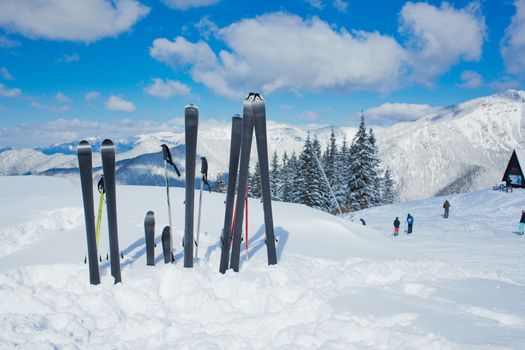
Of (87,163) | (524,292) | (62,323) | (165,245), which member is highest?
(87,163)

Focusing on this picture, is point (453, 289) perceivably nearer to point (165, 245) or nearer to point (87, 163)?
point (165, 245)

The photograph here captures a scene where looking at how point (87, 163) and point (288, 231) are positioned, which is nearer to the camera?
point (87, 163)

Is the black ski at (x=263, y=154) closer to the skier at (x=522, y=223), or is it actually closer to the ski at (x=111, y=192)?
the ski at (x=111, y=192)

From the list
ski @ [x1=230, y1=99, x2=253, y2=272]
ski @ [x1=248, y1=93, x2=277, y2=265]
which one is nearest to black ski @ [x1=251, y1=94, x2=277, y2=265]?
ski @ [x1=248, y1=93, x2=277, y2=265]

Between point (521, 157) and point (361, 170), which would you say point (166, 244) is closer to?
point (361, 170)

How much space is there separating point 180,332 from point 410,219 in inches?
724

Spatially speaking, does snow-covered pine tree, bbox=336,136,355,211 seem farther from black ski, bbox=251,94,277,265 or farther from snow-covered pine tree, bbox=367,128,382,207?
black ski, bbox=251,94,277,265

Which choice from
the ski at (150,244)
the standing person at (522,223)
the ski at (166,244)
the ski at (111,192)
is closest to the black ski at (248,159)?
the ski at (166,244)

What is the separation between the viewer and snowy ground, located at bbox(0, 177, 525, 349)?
4543mm

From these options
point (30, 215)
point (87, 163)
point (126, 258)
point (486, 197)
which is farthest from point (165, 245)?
point (486, 197)

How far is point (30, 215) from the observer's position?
9.20 metres

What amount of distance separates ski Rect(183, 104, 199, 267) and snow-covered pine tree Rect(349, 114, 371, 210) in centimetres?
3320

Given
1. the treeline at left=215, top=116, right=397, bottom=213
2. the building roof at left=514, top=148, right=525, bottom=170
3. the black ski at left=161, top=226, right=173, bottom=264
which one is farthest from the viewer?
the building roof at left=514, top=148, right=525, bottom=170

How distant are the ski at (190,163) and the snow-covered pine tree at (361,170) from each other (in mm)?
33202
